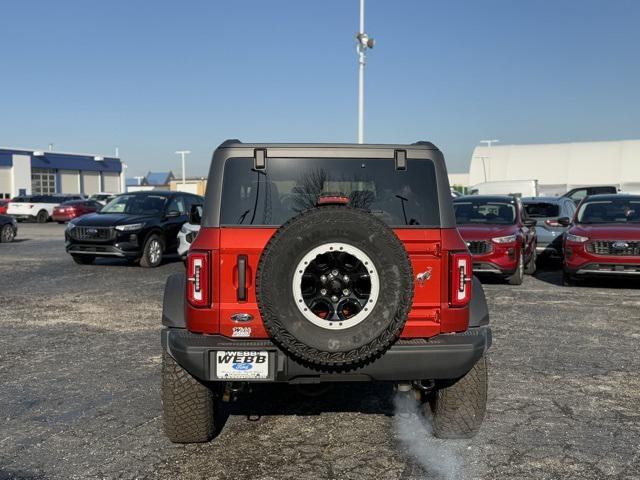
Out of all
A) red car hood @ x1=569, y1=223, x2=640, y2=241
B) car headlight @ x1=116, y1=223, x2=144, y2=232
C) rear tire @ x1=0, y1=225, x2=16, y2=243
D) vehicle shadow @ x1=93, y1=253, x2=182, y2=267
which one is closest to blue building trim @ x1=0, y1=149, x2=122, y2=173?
rear tire @ x1=0, y1=225, x2=16, y2=243

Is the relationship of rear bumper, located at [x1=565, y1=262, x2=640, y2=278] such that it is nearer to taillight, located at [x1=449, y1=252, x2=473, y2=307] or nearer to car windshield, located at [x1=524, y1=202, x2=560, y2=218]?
car windshield, located at [x1=524, y1=202, x2=560, y2=218]

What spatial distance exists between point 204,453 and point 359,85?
22713 mm

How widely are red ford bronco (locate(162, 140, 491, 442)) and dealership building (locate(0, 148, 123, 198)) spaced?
180ft

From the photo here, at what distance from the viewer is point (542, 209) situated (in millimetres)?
14227

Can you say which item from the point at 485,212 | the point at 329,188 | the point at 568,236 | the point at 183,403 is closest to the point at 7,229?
the point at 485,212

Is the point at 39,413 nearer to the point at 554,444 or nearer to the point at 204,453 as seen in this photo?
the point at 204,453

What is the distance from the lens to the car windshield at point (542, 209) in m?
14.1

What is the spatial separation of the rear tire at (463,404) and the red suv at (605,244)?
6.95 metres

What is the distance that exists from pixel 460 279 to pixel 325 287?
0.82 meters

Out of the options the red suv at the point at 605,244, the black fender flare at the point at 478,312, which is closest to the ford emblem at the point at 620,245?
the red suv at the point at 605,244

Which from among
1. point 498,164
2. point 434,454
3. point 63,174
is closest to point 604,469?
point 434,454

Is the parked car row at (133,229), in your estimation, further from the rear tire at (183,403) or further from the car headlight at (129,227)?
the rear tire at (183,403)

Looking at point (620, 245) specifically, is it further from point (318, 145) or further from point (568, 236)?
point (318, 145)

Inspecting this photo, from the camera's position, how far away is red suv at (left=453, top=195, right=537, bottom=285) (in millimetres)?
10359
